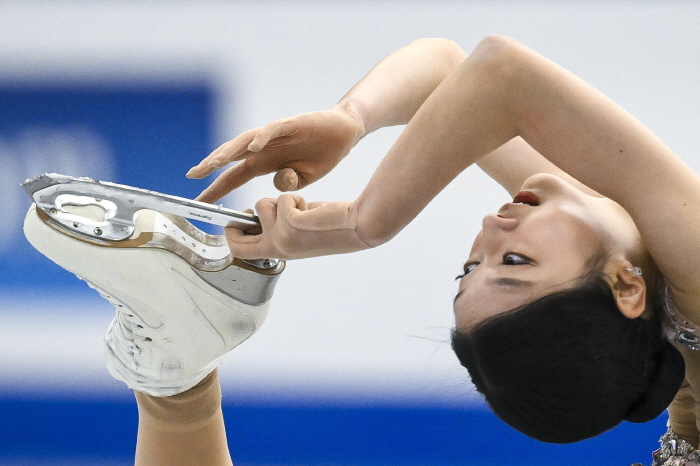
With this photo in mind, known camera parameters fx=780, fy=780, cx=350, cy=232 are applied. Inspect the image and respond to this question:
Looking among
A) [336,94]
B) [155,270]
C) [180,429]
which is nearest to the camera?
[155,270]

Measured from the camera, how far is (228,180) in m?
1.04

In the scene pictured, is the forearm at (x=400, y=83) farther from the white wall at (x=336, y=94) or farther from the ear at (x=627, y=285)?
the white wall at (x=336, y=94)

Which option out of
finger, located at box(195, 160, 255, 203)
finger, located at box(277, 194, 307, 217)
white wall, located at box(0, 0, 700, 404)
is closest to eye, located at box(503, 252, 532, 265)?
finger, located at box(277, 194, 307, 217)

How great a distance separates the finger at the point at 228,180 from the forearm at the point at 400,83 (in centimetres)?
16

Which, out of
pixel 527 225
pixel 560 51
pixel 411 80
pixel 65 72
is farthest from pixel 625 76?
pixel 65 72

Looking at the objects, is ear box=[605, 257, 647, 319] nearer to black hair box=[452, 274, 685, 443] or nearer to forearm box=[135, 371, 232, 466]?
black hair box=[452, 274, 685, 443]

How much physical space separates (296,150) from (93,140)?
145 cm

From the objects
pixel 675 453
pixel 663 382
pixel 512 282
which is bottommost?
pixel 675 453

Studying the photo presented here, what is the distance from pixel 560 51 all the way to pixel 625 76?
0.19m

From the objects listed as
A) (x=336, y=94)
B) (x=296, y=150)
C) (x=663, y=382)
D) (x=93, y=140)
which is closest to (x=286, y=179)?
(x=296, y=150)

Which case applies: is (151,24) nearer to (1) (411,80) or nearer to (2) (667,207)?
(1) (411,80)

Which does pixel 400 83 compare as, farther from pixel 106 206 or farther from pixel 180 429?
pixel 180 429

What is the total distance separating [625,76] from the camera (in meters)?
2.19

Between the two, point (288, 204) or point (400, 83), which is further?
point (400, 83)
